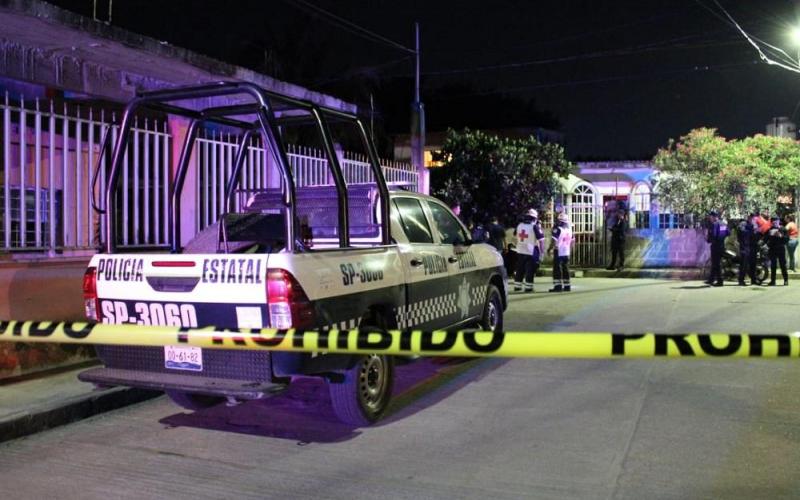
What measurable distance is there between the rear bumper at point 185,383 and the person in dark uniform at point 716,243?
45.4 feet

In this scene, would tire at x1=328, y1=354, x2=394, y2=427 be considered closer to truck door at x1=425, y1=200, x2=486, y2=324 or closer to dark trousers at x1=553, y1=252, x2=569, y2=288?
truck door at x1=425, y1=200, x2=486, y2=324

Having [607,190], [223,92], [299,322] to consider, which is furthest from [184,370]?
[607,190]

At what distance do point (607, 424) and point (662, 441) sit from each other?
1.72 ft

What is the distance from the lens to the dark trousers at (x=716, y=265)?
1644cm

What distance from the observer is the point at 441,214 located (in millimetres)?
7898

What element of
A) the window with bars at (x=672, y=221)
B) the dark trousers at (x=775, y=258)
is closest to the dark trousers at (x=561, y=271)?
the dark trousers at (x=775, y=258)

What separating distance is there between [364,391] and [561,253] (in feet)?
34.7

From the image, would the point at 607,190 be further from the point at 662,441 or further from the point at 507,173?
the point at 662,441

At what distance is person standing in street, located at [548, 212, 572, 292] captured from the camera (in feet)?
50.3

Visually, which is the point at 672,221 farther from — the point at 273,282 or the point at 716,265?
the point at 273,282

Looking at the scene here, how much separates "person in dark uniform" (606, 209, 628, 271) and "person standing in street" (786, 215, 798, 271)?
3.96 meters

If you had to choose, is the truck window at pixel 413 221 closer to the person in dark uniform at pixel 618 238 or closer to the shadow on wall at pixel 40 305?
the shadow on wall at pixel 40 305

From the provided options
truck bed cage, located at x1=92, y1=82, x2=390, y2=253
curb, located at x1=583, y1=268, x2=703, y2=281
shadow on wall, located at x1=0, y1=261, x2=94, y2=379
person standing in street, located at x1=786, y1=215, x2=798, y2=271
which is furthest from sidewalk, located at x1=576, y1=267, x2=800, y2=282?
shadow on wall, located at x1=0, y1=261, x2=94, y2=379

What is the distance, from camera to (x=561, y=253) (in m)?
15.5
